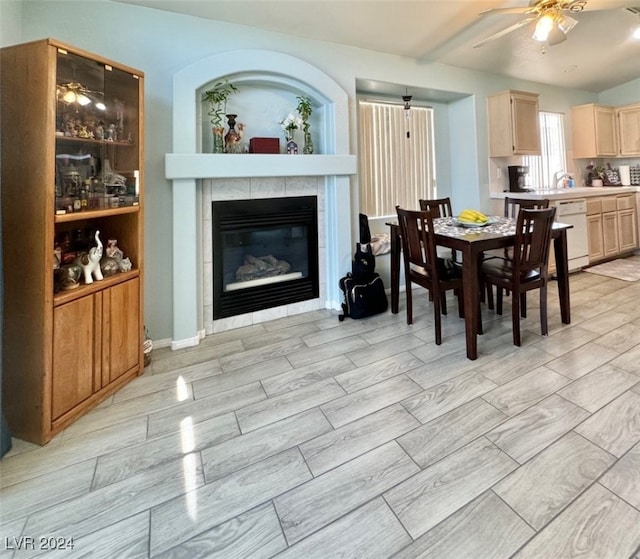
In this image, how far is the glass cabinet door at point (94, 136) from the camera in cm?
178

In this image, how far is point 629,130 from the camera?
5230mm

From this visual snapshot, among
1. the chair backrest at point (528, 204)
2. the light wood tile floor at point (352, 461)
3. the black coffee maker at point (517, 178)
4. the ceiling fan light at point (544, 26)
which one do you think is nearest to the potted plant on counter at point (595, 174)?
the black coffee maker at point (517, 178)

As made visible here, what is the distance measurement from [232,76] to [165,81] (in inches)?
21.2

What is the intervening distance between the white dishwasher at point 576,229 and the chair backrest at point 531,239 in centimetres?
215

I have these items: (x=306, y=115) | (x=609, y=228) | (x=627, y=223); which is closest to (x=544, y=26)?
(x=306, y=115)

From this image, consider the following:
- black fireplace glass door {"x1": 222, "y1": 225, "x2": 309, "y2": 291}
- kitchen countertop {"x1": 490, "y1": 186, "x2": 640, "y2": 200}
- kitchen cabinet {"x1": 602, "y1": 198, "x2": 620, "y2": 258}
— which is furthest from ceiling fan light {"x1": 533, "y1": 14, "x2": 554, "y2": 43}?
kitchen cabinet {"x1": 602, "y1": 198, "x2": 620, "y2": 258}

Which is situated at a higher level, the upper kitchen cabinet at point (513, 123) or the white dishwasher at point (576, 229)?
the upper kitchen cabinet at point (513, 123)

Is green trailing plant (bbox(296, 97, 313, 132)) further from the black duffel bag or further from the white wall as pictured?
the black duffel bag

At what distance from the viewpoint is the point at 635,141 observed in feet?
17.0

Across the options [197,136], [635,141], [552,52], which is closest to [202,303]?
[197,136]

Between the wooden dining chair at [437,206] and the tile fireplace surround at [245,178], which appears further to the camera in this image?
the wooden dining chair at [437,206]

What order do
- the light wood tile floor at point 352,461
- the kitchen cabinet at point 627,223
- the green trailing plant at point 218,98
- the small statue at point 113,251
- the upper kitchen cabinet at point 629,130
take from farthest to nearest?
the upper kitchen cabinet at point 629,130 < the kitchen cabinet at point 627,223 < the green trailing plant at point 218,98 < the small statue at point 113,251 < the light wood tile floor at point 352,461

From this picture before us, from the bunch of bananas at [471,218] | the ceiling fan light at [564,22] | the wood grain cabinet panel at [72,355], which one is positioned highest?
the ceiling fan light at [564,22]

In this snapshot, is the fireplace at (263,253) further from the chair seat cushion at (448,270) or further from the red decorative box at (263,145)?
the chair seat cushion at (448,270)
